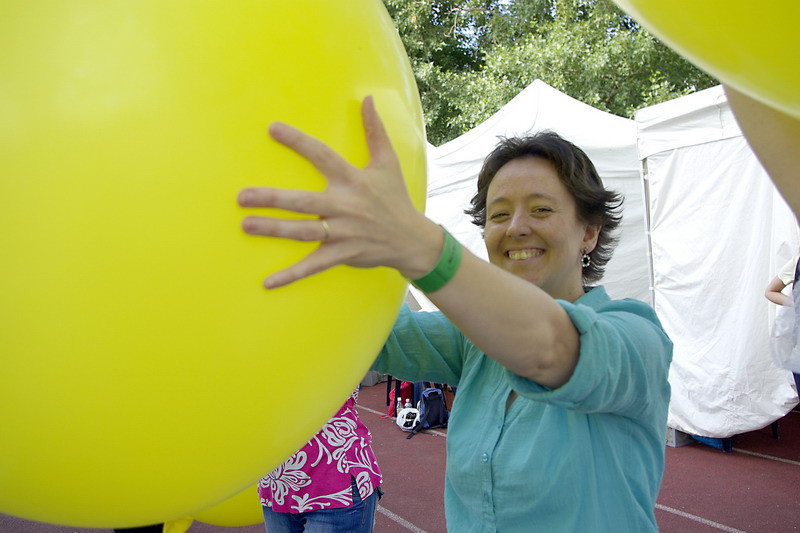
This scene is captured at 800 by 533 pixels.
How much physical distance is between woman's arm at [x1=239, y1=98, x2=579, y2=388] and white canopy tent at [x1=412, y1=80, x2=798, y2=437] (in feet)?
14.7

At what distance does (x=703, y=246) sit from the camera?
5254 mm

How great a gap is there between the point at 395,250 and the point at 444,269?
0.09m

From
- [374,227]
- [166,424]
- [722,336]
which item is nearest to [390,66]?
[374,227]

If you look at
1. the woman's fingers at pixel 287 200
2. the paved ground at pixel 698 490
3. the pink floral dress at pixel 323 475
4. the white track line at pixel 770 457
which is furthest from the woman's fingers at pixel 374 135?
the white track line at pixel 770 457

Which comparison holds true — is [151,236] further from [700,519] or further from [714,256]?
[714,256]

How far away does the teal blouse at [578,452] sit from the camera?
123 cm

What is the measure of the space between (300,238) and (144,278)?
0.18m

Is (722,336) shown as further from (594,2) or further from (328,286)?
(594,2)

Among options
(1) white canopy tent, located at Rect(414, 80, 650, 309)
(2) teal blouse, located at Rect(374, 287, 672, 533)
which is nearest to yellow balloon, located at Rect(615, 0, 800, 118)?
(2) teal blouse, located at Rect(374, 287, 672, 533)

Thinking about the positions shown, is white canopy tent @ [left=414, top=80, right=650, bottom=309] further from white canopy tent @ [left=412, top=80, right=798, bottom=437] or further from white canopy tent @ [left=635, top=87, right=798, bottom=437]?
white canopy tent @ [left=635, top=87, right=798, bottom=437]

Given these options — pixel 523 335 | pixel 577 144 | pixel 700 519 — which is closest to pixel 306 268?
pixel 523 335

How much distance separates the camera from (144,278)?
2.40 feet

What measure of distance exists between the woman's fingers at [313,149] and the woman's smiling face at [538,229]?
0.89 meters

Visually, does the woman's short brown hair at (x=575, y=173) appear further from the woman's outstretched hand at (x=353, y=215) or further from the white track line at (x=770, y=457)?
the white track line at (x=770, y=457)
